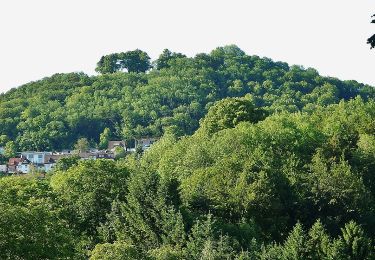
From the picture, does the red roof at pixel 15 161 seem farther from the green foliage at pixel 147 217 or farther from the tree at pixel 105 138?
the green foliage at pixel 147 217

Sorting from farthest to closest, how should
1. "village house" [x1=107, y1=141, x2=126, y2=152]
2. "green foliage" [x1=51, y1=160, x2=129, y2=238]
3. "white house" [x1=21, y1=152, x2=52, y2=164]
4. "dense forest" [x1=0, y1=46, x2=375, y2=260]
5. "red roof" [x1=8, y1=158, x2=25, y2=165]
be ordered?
"village house" [x1=107, y1=141, x2=126, y2=152], "white house" [x1=21, y1=152, x2=52, y2=164], "red roof" [x1=8, y1=158, x2=25, y2=165], "green foliage" [x1=51, y1=160, x2=129, y2=238], "dense forest" [x1=0, y1=46, x2=375, y2=260]

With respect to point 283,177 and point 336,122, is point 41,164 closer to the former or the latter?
point 336,122

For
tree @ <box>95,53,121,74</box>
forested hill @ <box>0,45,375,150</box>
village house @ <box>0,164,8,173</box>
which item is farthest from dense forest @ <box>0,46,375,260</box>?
tree @ <box>95,53,121,74</box>

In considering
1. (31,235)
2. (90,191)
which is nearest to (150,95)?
(90,191)

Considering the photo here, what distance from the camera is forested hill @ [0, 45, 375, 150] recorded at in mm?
139250

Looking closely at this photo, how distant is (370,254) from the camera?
44.0 m

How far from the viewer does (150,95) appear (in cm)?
15375

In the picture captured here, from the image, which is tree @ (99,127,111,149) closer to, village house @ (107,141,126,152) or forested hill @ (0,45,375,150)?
village house @ (107,141,126,152)

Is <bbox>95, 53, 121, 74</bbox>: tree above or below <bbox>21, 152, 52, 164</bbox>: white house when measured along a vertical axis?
above

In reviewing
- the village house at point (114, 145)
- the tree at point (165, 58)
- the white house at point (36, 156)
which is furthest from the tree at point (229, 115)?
→ the tree at point (165, 58)

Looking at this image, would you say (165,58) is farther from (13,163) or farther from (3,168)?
(3,168)

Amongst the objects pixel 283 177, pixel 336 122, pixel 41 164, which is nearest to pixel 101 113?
pixel 41 164

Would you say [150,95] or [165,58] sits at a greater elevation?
[165,58]

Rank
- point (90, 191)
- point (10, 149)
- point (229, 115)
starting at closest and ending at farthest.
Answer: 1. point (90, 191)
2. point (229, 115)
3. point (10, 149)
